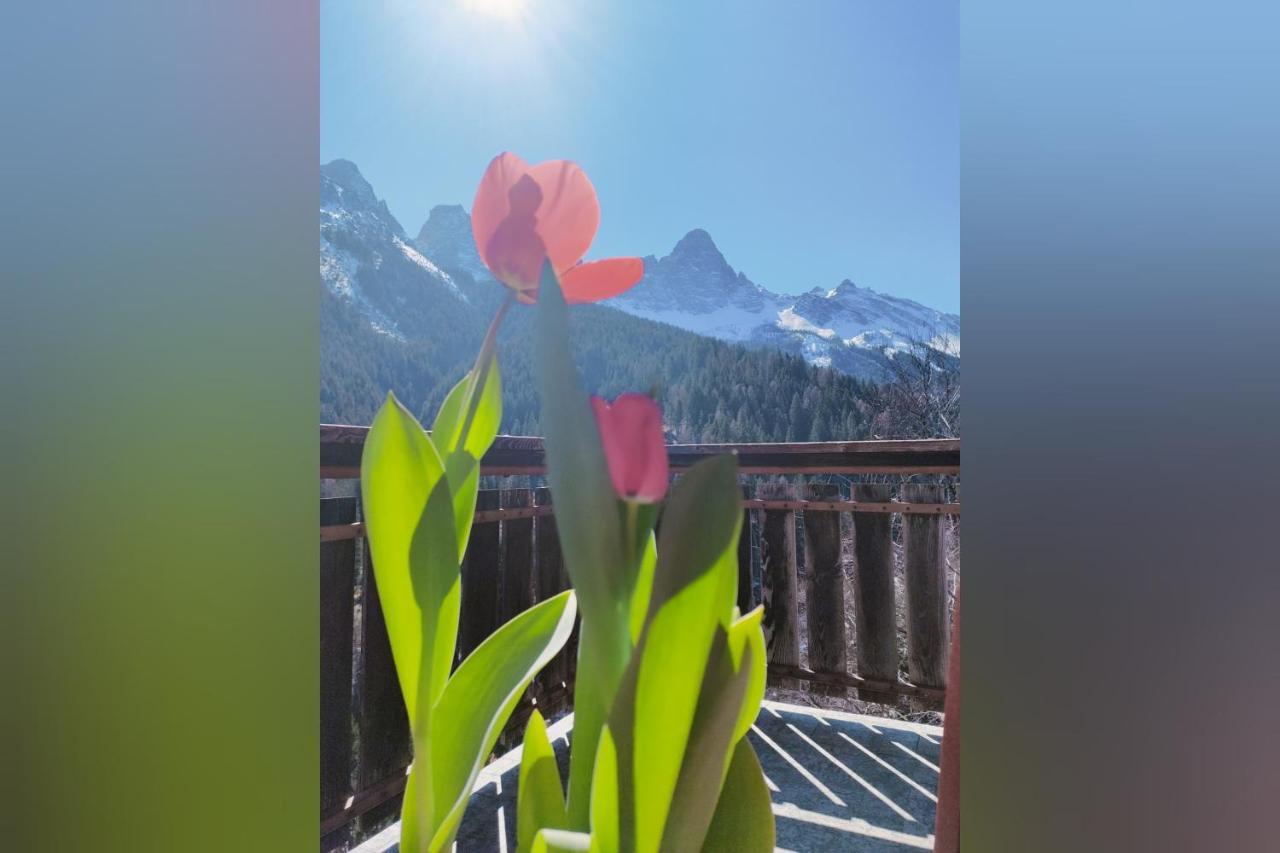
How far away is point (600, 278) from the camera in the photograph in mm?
521

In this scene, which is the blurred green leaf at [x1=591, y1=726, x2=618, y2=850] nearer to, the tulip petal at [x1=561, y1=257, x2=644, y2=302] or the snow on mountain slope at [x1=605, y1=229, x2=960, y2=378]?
the tulip petal at [x1=561, y1=257, x2=644, y2=302]

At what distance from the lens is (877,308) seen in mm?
1098

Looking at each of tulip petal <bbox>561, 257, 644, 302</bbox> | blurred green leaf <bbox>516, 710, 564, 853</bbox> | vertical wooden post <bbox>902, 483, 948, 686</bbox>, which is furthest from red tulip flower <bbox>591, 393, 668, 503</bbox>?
vertical wooden post <bbox>902, 483, 948, 686</bbox>

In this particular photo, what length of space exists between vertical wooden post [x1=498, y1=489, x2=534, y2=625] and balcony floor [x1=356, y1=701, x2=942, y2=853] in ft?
0.78

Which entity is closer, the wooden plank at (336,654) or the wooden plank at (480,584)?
the wooden plank at (336,654)

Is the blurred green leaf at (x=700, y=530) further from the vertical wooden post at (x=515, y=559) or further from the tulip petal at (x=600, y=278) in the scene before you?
the vertical wooden post at (x=515, y=559)

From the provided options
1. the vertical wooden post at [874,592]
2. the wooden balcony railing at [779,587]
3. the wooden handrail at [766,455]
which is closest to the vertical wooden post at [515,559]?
the wooden balcony railing at [779,587]

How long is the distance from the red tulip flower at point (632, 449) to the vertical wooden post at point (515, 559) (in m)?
0.76

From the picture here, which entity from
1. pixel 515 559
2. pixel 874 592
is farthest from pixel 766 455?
pixel 874 592

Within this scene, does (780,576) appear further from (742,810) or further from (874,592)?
(742,810)

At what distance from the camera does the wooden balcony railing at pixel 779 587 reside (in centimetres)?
106
